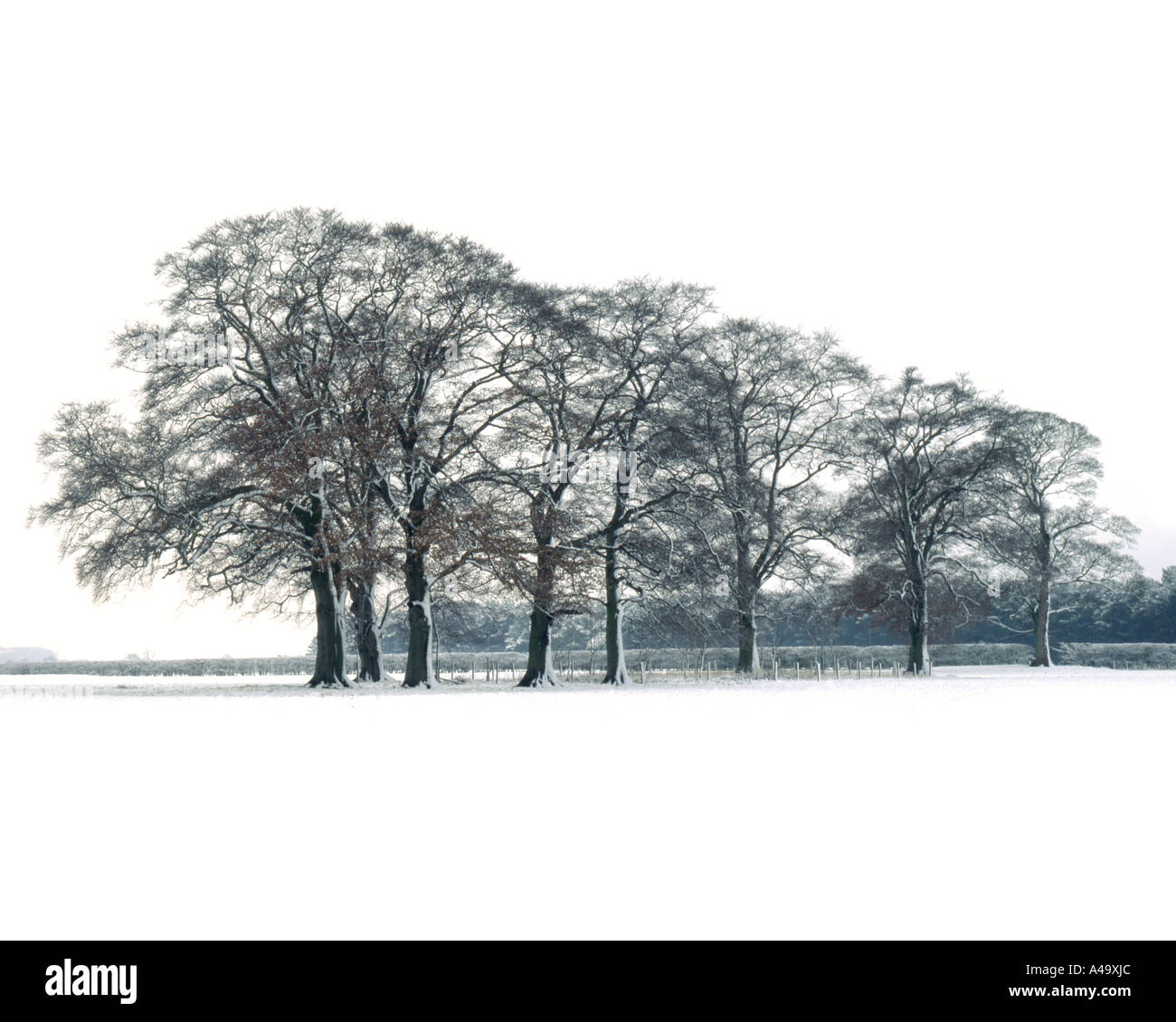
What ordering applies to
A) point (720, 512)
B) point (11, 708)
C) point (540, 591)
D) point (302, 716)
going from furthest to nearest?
point (720, 512), point (540, 591), point (11, 708), point (302, 716)

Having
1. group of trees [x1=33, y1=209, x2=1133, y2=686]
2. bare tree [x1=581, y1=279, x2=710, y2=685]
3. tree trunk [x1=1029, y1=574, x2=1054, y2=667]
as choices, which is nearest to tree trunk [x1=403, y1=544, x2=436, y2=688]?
group of trees [x1=33, y1=209, x2=1133, y2=686]

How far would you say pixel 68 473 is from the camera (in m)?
40.0

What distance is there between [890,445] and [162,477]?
32906 millimetres

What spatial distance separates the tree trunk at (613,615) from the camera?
143 feet

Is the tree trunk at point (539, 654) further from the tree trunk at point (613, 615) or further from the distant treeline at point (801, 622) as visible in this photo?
the tree trunk at point (613, 615)

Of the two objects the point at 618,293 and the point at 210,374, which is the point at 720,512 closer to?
the point at 618,293

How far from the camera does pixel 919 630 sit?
5525 centimetres

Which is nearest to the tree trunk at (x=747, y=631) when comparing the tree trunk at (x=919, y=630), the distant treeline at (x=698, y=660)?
the tree trunk at (x=919, y=630)

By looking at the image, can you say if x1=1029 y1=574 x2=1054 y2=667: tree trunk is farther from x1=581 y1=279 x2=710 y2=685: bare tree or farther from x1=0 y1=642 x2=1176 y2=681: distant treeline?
x1=581 y1=279 x2=710 y2=685: bare tree

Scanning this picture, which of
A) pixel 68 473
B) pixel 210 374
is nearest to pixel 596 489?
pixel 210 374

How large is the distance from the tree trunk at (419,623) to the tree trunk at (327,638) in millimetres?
2779

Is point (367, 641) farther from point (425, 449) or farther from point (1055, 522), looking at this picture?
point (1055, 522)

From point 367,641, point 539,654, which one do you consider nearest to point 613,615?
point 539,654

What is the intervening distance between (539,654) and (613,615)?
3.39 meters
